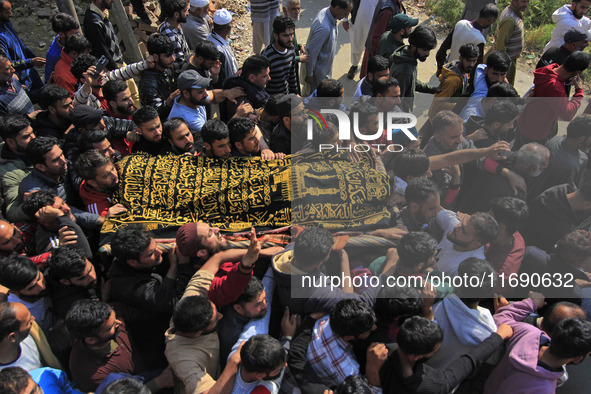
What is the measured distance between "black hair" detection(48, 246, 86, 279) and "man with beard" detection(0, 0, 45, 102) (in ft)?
9.92

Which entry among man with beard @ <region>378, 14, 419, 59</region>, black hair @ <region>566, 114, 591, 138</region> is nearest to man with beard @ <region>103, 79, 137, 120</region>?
man with beard @ <region>378, 14, 419, 59</region>

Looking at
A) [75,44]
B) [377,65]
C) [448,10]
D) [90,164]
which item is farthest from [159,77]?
[448,10]

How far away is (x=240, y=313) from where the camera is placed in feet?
8.84

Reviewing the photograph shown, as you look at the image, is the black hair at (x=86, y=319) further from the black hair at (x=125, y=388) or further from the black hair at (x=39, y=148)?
the black hair at (x=39, y=148)

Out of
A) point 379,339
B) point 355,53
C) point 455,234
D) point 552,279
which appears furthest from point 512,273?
point 355,53

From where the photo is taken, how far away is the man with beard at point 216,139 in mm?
3550

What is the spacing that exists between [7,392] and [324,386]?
1648mm

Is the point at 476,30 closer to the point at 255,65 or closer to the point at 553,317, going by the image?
the point at 255,65

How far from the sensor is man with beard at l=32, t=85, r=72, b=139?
3.91 m

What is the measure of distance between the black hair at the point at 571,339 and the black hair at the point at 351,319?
3.28ft

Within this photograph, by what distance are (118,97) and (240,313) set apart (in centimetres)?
269

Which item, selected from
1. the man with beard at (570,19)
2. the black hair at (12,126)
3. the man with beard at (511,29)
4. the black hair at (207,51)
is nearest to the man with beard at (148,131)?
the black hair at (12,126)

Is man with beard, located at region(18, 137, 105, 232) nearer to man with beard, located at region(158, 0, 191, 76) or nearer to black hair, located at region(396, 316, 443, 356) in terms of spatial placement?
man with beard, located at region(158, 0, 191, 76)

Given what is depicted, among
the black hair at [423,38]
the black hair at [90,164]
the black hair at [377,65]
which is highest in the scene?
the black hair at [423,38]
